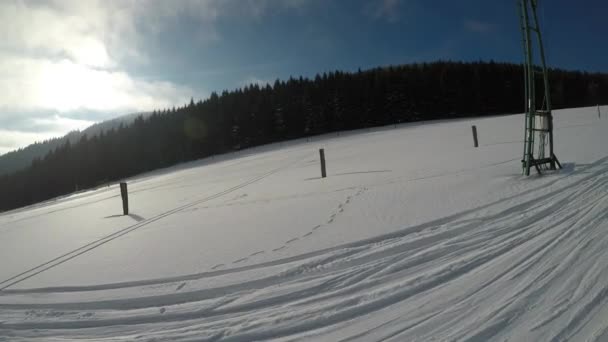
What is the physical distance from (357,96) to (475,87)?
79.5 ft

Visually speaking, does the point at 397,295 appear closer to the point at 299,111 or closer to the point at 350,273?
the point at 350,273

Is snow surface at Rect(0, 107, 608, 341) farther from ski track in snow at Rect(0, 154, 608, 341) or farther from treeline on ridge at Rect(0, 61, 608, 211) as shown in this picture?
treeline on ridge at Rect(0, 61, 608, 211)

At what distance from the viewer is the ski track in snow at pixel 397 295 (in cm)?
247

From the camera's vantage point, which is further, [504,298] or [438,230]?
[438,230]

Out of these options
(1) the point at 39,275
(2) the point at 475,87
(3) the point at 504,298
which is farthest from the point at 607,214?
(2) the point at 475,87

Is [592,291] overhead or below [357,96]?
below

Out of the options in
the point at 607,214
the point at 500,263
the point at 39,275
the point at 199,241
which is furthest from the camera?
the point at 199,241

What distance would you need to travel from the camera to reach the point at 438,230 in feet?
14.3

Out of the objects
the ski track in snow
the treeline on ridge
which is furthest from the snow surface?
the treeline on ridge

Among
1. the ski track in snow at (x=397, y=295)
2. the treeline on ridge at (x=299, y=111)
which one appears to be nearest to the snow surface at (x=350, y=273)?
the ski track in snow at (x=397, y=295)

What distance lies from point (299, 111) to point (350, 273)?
61.1 metres

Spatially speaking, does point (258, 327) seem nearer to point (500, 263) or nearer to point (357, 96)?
point (500, 263)

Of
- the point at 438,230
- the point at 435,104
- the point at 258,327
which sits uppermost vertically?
the point at 435,104

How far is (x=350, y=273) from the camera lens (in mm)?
3453
